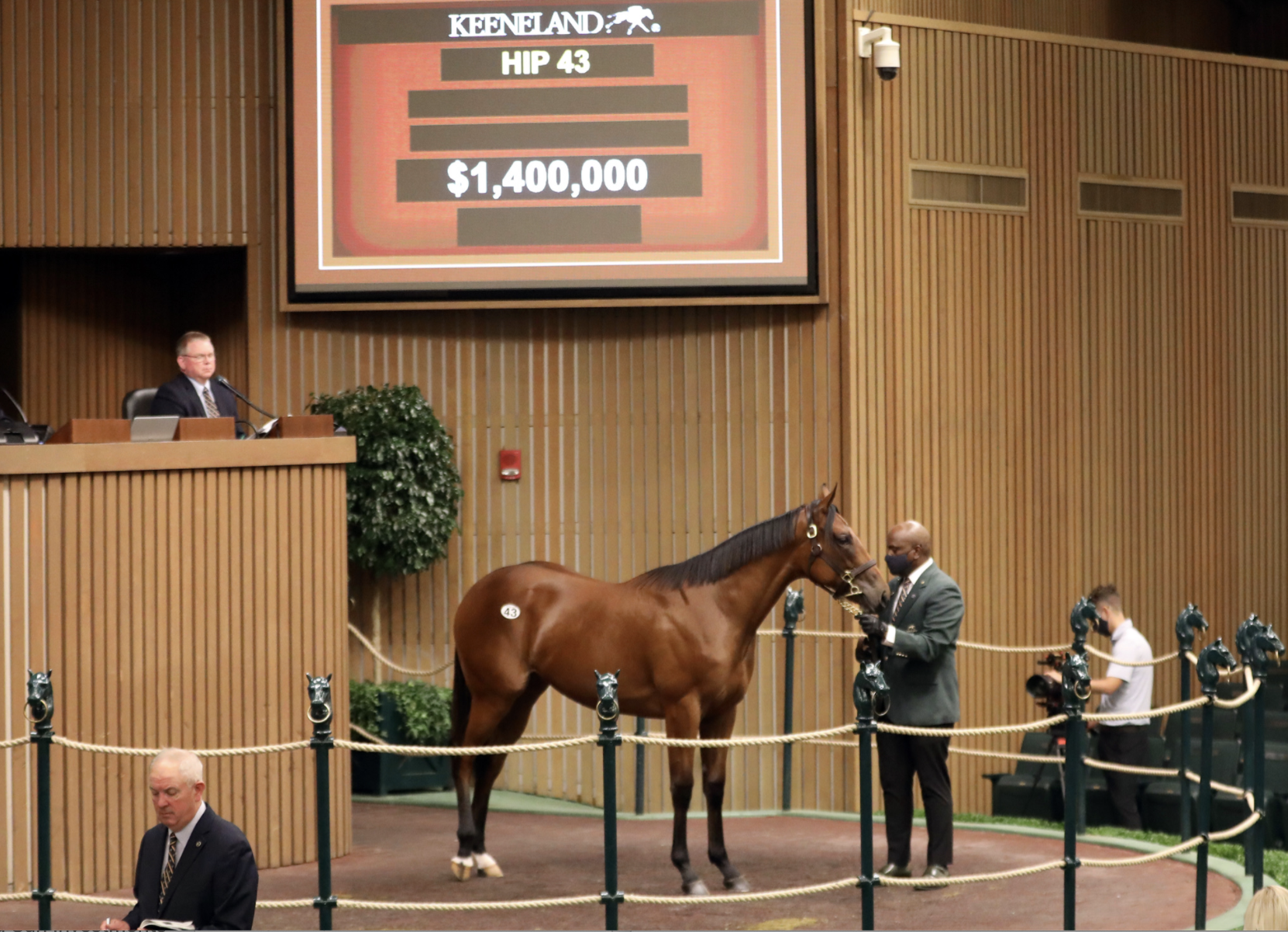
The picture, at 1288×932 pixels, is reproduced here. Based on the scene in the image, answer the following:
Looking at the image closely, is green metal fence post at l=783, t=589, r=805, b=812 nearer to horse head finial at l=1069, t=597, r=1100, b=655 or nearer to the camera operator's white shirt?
horse head finial at l=1069, t=597, r=1100, b=655

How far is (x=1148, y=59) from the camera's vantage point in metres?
11.5

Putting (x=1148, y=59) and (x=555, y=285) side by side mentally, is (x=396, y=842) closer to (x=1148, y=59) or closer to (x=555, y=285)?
(x=555, y=285)

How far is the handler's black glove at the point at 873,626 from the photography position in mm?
6801

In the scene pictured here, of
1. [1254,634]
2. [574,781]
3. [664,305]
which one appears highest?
[664,305]

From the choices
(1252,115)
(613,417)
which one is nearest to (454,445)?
(613,417)

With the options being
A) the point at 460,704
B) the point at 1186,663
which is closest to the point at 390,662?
the point at 460,704

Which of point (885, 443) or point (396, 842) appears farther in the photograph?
point (885, 443)

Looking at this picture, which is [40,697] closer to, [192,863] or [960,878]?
[192,863]

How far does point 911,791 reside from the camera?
23.3ft

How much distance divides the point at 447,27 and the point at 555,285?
5.55 ft

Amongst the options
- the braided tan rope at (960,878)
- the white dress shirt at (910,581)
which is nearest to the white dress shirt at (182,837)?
Answer: the braided tan rope at (960,878)

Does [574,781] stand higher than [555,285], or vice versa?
[555,285]

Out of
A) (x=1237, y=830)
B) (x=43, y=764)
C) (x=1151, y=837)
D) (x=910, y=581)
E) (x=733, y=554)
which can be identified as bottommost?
(x=1151, y=837)

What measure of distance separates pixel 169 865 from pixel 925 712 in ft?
11.5
